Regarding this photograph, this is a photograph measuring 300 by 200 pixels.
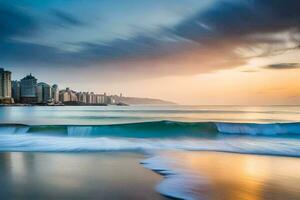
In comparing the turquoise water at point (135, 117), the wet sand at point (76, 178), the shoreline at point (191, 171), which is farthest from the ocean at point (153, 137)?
the turquoise water at point (135, 117)

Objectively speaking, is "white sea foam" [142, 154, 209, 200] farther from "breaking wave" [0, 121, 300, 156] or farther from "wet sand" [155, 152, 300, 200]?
"breaking wave" [0, 121, 300, 156]

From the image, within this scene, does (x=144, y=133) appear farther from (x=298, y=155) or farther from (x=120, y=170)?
(x=120, y=170)

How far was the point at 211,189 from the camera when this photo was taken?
589 cm

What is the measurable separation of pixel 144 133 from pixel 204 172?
12000 millimetres

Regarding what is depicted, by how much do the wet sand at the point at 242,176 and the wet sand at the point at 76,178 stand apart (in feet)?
3.19

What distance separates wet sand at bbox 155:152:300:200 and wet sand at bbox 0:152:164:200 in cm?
97

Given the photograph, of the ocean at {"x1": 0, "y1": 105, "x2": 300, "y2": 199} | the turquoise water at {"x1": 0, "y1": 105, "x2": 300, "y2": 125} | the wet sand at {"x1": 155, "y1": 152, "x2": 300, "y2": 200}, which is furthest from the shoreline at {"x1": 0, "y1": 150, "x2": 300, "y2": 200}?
the turquoise water at {"x1": 0, "y1": 105, "x2": 300, "y2": 125}

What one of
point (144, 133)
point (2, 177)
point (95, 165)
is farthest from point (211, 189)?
point (144, 133)

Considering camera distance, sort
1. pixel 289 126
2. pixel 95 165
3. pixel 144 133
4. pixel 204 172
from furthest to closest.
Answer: pixel 289 126
pixel 144 133
pixel 95 165
pixel 204 172

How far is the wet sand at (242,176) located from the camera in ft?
18.4

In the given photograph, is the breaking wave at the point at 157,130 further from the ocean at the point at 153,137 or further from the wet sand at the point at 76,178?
the wet sand at the point at 76,178

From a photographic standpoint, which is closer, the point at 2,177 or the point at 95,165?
the point at 2,177

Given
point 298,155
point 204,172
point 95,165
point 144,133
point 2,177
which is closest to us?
point 2,177

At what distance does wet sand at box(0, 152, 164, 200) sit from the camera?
557cm
